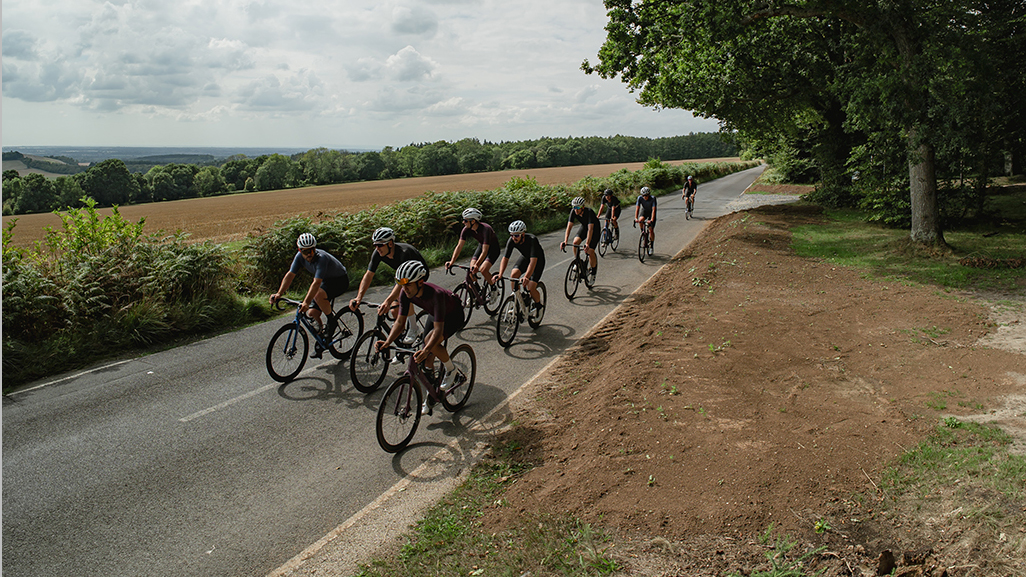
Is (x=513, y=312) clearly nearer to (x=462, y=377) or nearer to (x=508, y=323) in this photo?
(x=508, y=323)

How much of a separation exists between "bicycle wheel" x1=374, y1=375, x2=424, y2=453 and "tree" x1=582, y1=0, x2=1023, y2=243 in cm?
1298

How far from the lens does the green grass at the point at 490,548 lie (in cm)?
404

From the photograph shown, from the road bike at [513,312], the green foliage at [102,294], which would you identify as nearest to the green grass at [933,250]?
the road bike at [513,312]

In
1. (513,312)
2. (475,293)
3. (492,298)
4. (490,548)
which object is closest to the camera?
(490,548)

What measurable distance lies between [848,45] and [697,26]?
18.2 ft

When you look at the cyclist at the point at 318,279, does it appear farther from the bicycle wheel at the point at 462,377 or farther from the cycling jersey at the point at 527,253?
the cycling jersey at the point at 527,253

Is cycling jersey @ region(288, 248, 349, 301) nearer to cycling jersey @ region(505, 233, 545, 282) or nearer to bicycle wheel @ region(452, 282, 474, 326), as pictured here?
bicycle wheel @ region(452, 282, 474, 326)

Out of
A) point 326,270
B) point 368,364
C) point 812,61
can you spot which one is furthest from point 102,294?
point 812,61

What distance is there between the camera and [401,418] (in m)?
6.30

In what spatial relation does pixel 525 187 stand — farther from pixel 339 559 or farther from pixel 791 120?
pixel 339 559

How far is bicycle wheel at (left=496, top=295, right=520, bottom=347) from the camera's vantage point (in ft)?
31.9

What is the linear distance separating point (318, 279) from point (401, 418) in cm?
295

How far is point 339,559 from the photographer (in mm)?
4496

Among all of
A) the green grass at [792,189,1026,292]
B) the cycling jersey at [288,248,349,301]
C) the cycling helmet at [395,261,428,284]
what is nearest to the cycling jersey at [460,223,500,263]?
the cycling jersey at [288,248,349,301]
